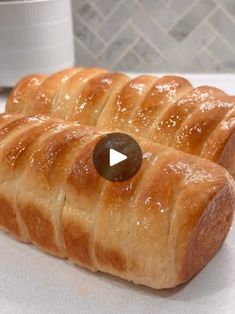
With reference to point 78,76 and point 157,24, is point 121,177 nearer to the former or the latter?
point 78,76

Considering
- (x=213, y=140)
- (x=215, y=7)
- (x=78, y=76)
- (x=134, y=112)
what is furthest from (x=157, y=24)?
(x=213, y=140)

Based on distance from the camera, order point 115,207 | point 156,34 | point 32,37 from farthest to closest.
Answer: point 156,34
point 32,37
point 115,207

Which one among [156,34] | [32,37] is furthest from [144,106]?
[156,34]

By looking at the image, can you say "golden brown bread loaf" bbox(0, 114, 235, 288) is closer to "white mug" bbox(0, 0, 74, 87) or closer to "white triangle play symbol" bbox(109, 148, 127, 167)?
"white triangle play symbol" bbox(109, 148, 127, 167)

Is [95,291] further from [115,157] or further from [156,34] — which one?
[156,34]

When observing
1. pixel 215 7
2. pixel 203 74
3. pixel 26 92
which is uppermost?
pixel 215 7
